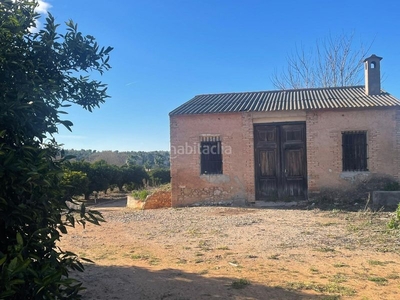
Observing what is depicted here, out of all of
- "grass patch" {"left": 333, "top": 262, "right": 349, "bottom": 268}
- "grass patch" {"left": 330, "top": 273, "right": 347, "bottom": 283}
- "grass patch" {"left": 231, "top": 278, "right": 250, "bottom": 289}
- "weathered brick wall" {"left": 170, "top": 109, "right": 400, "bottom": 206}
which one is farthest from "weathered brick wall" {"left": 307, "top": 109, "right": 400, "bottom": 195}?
"grass patch" {"left": 231, "top": 278, "right": 250, "bottom": 289}

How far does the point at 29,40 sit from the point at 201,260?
439 centimetres

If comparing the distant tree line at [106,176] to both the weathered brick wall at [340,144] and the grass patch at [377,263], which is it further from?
the grass patch at [377,263]

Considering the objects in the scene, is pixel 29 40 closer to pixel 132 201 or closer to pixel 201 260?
pixel 201 260

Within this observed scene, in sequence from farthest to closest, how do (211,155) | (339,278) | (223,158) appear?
(211,155) → (223,158) → (339,278)

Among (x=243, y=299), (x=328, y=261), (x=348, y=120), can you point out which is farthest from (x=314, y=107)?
(x=243, y=299)

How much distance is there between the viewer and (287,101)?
533 inches

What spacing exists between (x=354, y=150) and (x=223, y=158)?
484cm

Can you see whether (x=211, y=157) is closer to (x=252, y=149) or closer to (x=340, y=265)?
(x=252, y=149)

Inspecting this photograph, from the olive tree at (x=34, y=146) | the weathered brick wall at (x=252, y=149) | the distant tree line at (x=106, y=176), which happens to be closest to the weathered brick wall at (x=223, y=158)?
the weathered brick wall at (x=252, y=149)

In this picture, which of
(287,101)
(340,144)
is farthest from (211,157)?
(340,144)

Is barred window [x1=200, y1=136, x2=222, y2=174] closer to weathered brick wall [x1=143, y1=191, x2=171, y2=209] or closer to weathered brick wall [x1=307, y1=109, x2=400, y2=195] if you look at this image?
weathered brick wall [x1=143, y1=191, x2=171, y2=209]

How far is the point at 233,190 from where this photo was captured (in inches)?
510

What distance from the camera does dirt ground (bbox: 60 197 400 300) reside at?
4355mm

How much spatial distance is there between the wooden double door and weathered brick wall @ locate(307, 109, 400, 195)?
41cm
